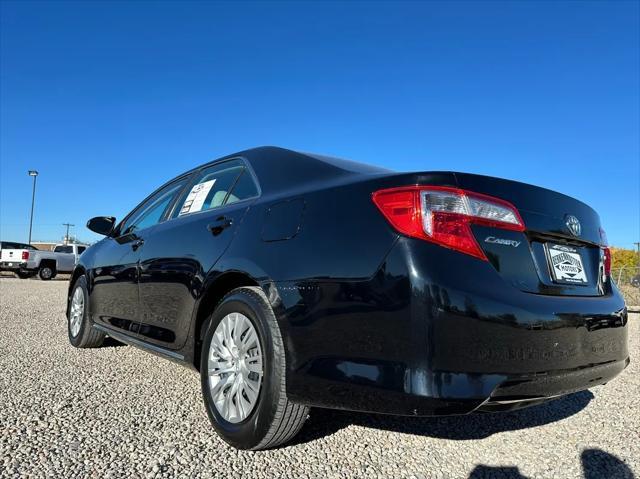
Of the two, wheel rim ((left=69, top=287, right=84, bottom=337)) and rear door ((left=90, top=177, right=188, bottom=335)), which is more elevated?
rear door ((left=90, top=177, right=188, bottom=335))

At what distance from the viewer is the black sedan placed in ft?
5.73

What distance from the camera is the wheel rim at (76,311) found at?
15.3 feet

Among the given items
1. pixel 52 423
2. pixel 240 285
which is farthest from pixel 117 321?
pixel 240 285

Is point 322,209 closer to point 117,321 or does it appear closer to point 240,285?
point 240,285

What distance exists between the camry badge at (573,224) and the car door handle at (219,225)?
1663 mm

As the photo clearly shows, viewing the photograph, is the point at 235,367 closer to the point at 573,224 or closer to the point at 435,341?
the point at 435,341

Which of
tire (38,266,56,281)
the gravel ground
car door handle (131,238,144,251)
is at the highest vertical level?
car door handle (131,238,144,251)

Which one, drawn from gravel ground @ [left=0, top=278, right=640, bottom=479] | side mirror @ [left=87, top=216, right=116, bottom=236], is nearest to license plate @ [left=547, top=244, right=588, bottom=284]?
gravel ground @ [left=0, top=278, right=640, bottom=479]

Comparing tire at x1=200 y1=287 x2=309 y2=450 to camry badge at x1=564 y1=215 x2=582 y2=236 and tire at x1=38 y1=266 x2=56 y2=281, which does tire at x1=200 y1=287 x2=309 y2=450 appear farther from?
tire at x1=38 y1=266 x2=56 y2=281

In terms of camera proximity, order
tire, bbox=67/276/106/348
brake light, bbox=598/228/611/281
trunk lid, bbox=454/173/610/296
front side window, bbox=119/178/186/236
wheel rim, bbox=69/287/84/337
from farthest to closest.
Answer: wheel rim, bbox=69/287/84/337 < tire, bbox=67/276/106/348 < front side window, bbox=119/178/186/236 < brake light, bbox=598/228/611/281 < trunk lid, bbox=454/173/610/296

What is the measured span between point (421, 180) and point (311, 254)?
1.80 feet

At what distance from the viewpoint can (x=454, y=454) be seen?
2400mm

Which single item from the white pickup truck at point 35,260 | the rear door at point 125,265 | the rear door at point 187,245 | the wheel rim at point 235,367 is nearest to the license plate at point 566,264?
the wheel rim at point 235,367

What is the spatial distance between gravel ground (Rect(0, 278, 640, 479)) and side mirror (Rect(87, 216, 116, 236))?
4.89ft
